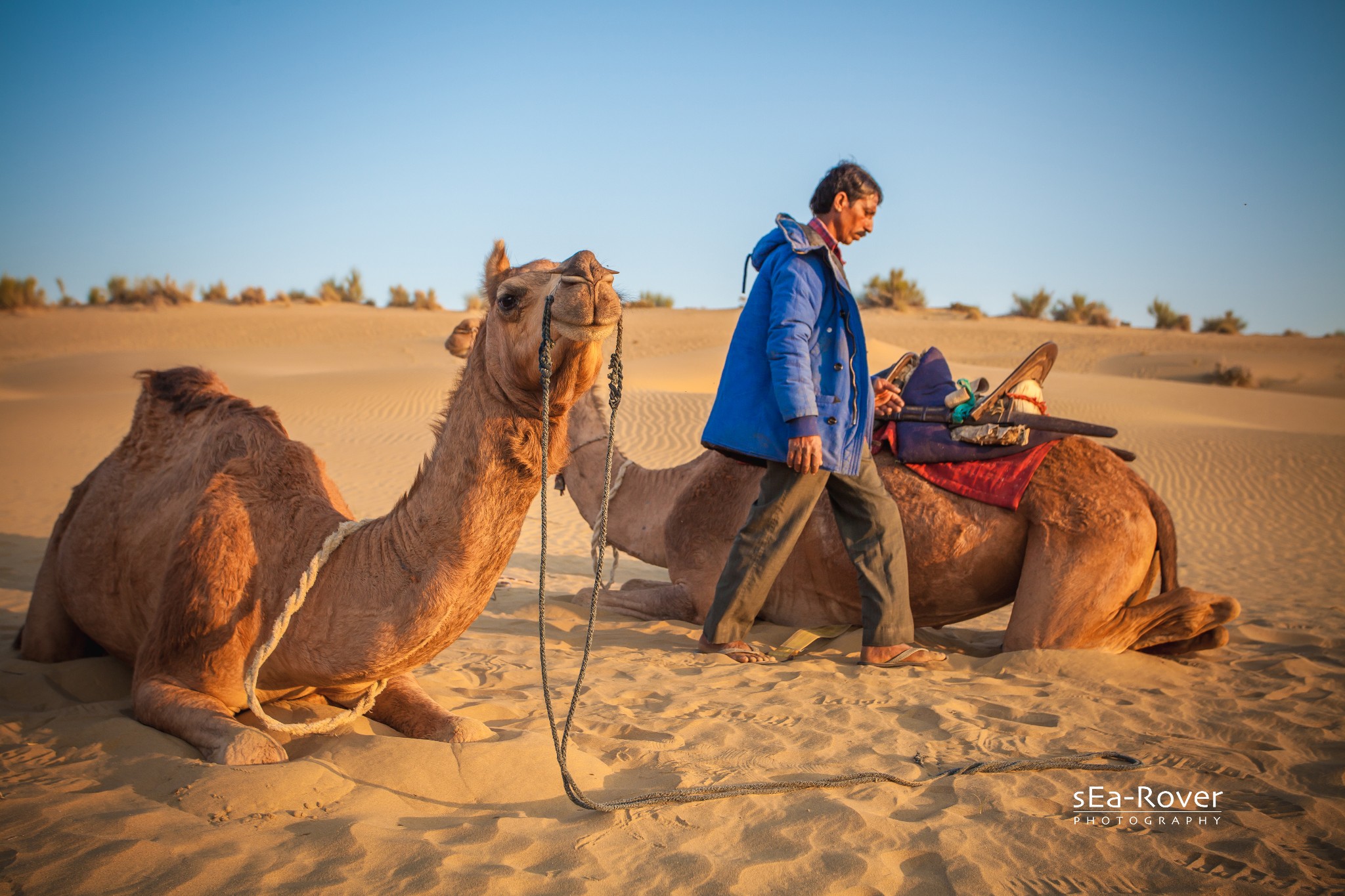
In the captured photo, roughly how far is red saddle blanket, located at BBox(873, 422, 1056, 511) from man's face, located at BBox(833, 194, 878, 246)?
1246 mm

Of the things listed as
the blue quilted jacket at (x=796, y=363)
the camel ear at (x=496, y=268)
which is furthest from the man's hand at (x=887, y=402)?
the camel ear at (x=496, y=268)

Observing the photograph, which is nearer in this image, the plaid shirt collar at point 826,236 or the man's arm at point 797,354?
the man's arm at point 797,354

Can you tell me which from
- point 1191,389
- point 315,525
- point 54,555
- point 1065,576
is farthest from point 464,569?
point 1191,389

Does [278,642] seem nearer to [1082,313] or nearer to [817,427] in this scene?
[817,427]

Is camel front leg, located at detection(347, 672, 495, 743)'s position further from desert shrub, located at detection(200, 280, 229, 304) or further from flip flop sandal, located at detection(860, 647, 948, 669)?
desert shrub, located at detection(200, 280, 229, 304)

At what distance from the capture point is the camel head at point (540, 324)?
7.16 feet

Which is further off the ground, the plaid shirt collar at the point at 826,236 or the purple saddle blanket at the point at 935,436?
the plaid shirt collar at the point at 826,236

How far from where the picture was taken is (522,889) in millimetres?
1977

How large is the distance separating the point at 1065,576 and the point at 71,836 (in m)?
3.97

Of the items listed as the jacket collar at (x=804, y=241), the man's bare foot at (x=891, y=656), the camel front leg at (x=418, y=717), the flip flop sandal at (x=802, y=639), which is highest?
the jacket collar at (x=804, y=241)

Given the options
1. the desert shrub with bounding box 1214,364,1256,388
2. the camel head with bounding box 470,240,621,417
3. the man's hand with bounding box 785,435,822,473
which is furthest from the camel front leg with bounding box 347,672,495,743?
the desert shrub with bounding box 1214,364,1256,388

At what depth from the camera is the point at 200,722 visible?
2.70 meters

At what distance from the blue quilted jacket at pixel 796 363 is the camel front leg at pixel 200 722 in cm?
231

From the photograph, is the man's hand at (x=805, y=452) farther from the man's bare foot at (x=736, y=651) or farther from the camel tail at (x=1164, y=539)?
the camel tail at (x=1164, y=539)
